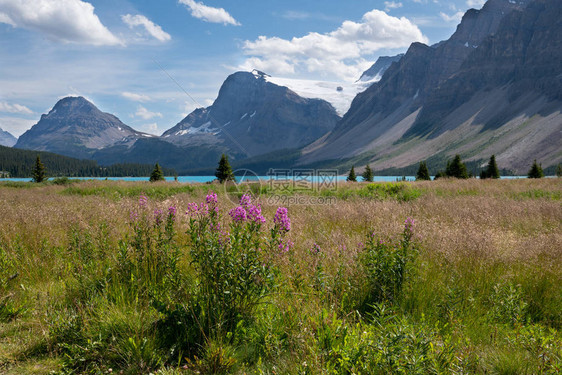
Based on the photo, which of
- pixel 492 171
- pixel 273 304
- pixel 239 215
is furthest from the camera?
pixel 492 171

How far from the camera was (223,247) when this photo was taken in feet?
12.0

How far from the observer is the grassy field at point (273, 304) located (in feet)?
9.91

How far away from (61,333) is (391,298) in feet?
13.0

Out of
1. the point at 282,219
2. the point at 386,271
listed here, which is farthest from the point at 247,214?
the point at 386,271

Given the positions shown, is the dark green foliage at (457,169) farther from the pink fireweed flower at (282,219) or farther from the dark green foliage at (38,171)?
the dark green foliage at (38,171)

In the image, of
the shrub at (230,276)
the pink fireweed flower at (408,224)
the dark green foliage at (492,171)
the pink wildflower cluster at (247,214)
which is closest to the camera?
the shrub at (230,276)

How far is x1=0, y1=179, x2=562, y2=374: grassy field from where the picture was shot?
302cm

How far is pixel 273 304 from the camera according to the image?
3.74 meters

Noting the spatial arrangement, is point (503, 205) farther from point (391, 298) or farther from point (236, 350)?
point (236, 350)

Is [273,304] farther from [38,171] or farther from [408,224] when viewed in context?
[38,171]

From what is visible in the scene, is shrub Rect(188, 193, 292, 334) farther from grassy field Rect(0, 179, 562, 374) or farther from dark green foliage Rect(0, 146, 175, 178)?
dark green foliage Rect(0, 146, 175, 178)
